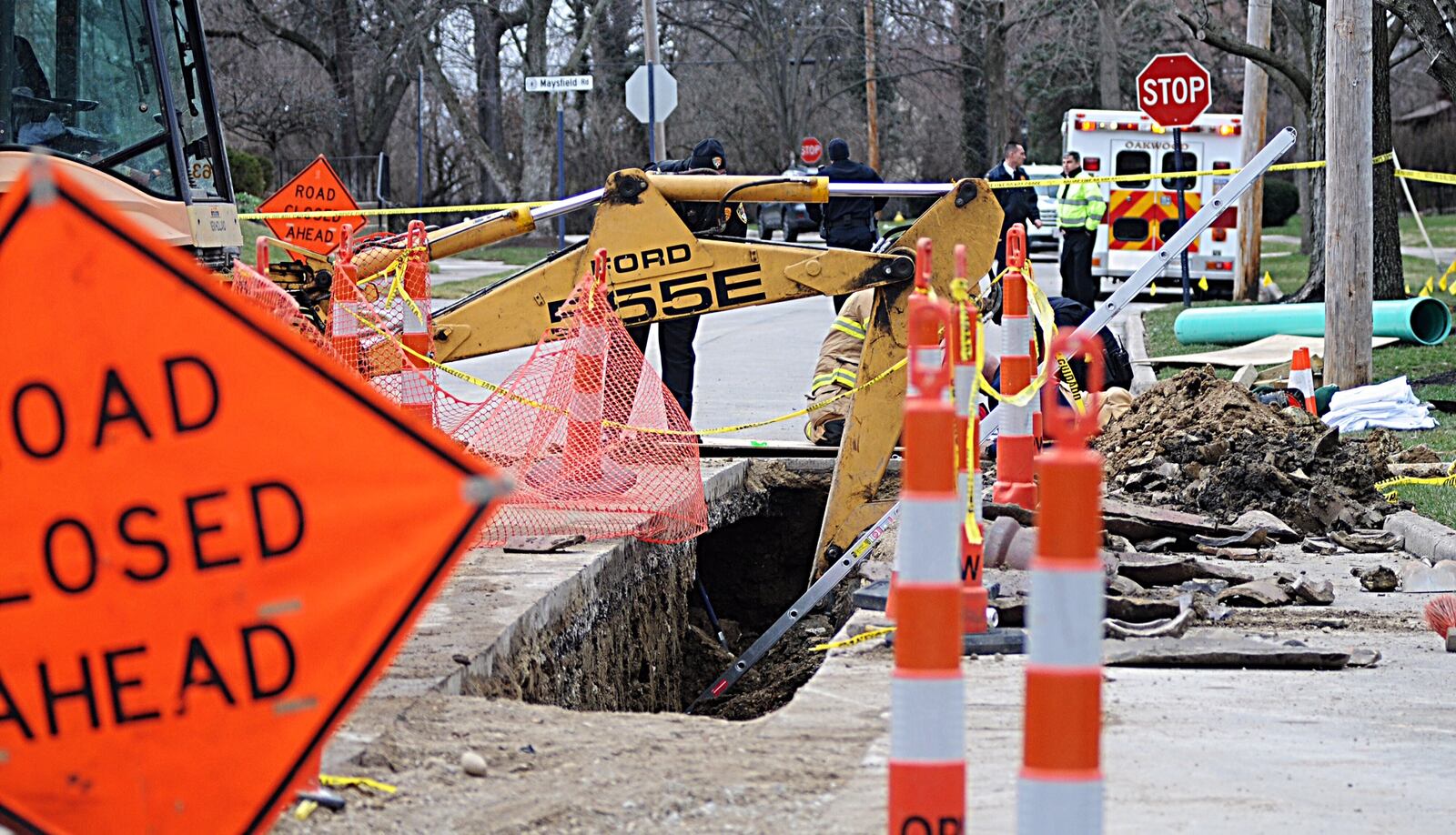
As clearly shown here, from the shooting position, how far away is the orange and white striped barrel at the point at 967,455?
17.6ft

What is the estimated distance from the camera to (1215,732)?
5.03 m

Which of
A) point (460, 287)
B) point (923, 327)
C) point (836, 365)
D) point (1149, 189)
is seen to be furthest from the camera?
point (460, 287)

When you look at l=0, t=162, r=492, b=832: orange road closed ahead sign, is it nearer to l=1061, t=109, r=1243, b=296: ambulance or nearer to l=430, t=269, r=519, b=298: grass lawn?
l=430, t=269, r=519, b=298: grass lawn

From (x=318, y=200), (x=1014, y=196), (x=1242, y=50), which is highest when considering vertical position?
(x=1242, y=50)

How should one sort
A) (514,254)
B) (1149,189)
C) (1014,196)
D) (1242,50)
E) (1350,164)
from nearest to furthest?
(1350,164)
(1242,50)
(1014,196)
(1149,189)
(514,254)

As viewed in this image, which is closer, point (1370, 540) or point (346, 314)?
point (1370, 540)

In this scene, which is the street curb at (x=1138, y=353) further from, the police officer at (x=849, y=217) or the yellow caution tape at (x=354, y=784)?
the yellow caution tape at (x=354, y=784)

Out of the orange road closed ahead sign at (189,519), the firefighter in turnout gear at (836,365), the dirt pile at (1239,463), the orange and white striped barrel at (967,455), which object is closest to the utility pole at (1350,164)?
the dirt pile at (1239,463)

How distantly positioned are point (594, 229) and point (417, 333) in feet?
3.45

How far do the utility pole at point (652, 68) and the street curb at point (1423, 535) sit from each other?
16.1m

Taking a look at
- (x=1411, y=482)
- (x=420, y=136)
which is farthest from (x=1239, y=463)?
(x=420, y=136)

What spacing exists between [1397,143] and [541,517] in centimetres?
6183

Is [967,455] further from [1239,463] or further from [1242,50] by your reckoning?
[1242,50]

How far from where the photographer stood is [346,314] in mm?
8703
